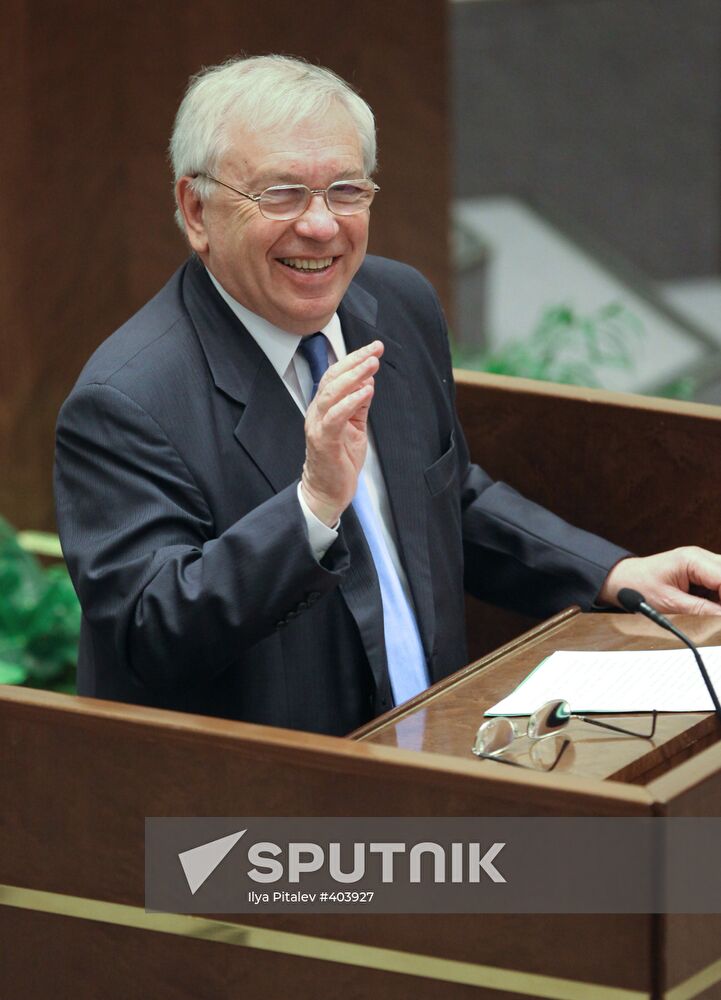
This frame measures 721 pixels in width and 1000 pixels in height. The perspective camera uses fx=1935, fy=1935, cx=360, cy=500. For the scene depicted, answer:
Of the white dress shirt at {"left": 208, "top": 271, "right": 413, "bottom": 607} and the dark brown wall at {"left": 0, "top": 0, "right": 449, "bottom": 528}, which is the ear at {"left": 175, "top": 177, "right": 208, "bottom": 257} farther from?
the dark brown wall at {"left": 0, "top": 0, "right": 449, "bottom": 528}

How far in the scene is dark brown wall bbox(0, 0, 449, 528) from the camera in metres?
4.57

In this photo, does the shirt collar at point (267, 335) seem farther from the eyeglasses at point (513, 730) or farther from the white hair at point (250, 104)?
the eyeglasses at point (513, 730)

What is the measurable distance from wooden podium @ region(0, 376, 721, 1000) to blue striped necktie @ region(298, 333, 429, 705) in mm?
155

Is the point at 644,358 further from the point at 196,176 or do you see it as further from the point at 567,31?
the point at 196,176

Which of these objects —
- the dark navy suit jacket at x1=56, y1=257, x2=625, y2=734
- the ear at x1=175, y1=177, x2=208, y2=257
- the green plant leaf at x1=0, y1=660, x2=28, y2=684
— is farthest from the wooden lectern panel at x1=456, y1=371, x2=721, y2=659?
the green plant leaf at x1=0, y1=660, x2=28, y2=684

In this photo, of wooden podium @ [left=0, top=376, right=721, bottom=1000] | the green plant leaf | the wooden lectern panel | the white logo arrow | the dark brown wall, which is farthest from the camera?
the dark brown wall

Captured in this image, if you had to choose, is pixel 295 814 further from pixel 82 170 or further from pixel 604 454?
pixel 82 170

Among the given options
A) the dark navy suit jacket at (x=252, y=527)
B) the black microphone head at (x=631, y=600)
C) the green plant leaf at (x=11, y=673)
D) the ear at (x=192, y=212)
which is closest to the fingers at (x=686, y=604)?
the dark navy suit jacket at (x=252, y=527)

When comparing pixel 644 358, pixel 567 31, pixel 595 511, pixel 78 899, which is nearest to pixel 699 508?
pixel 595 511

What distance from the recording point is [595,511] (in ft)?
11.0

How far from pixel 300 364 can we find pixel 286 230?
0.22 m

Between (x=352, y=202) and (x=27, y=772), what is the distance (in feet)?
2.96

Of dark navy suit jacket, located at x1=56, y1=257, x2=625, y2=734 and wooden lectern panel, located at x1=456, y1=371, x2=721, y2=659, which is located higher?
wooden lectern panel, located at x1=456, y1=371, x2=721, y2=659

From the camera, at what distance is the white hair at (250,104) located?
2.56m
